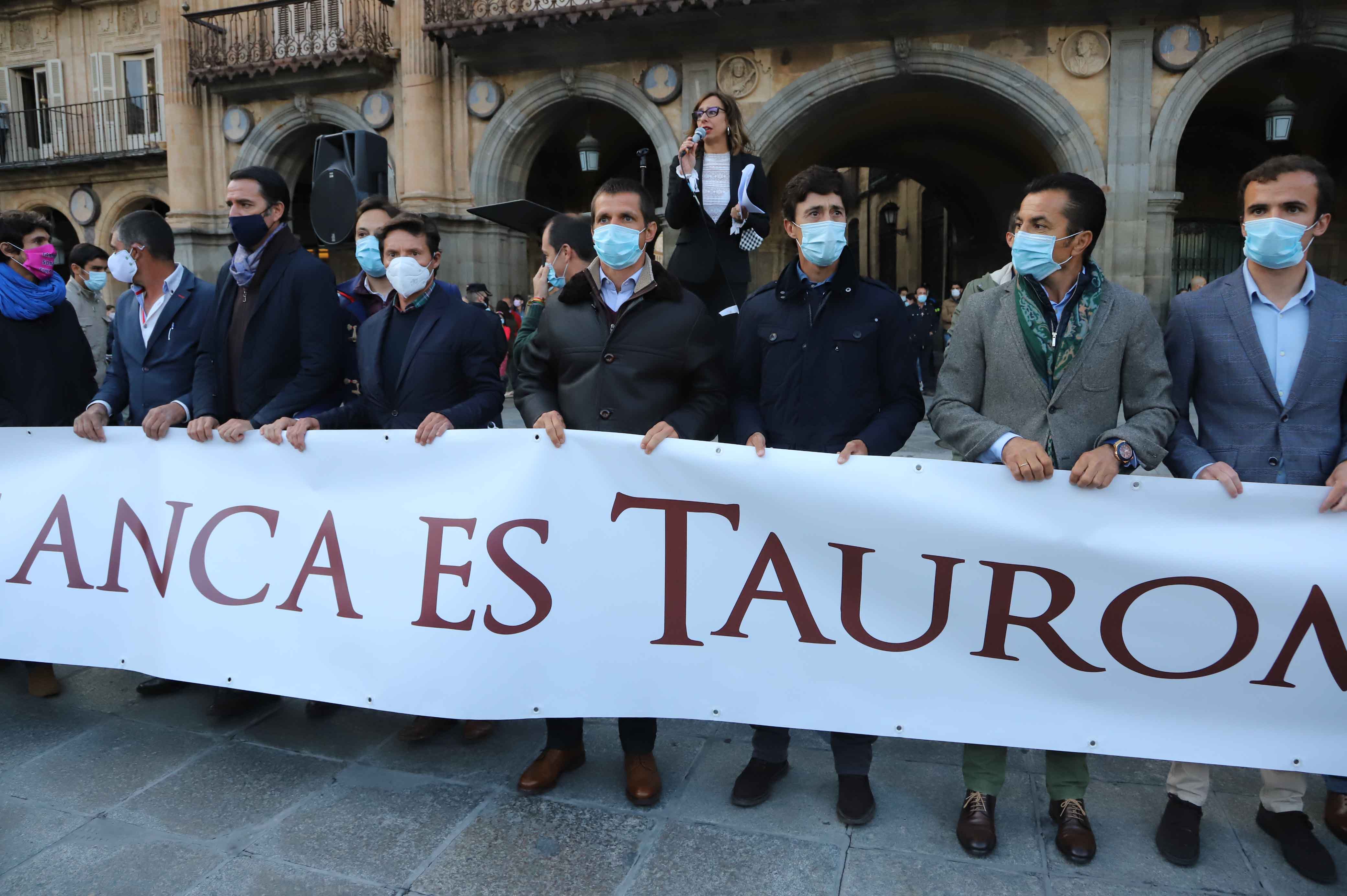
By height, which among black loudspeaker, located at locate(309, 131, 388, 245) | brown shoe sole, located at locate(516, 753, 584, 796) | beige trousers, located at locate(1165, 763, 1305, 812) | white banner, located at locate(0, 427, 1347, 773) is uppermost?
black loudspeaker, located at locate(309, 131, 388, 245)

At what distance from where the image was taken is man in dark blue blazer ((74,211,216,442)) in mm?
3965

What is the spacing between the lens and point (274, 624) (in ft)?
10.5

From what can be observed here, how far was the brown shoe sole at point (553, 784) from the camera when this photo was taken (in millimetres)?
3049

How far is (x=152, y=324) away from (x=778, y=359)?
107 inches

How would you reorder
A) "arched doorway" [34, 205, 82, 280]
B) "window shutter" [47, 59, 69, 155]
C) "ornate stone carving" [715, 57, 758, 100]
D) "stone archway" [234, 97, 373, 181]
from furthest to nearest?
"arched doorway" [34, 205, 82, 280] → "window shutter" [47, 59, 69, 155] → "stone archway" [234, 97, 373, 181] → "ornate stone carving" [715, 57, 758, 100]

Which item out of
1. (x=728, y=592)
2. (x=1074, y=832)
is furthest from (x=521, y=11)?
(x=1074, y=832)

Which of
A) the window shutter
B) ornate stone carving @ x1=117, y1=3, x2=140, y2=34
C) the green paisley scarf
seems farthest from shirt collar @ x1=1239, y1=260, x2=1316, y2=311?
the window shutter

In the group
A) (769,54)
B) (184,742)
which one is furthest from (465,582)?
(769,54)

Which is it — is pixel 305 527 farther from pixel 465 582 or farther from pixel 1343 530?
pixel 1343 530

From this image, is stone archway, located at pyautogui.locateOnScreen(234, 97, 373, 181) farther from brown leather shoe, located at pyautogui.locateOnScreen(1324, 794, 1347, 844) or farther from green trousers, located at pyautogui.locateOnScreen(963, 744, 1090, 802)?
brown leather shoe, located at pyautogui.locateOnScreen(1324, 794, 1347, 844)

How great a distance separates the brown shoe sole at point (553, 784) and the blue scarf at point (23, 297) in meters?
3.07

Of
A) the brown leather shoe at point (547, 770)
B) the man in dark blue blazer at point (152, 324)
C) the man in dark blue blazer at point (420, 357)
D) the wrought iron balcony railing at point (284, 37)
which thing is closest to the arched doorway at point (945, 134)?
the wrought iron balcony railing at point (284, 37)

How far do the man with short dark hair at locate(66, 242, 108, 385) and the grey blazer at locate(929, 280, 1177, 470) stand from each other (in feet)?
20.9

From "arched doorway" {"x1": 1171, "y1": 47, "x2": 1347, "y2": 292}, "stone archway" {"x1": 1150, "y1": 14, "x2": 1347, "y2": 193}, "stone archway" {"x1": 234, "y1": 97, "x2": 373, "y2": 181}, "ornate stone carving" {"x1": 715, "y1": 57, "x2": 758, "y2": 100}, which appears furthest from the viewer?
"stone archway" {"x1": 234, "y1": 97, "x2": 373, "y2": 181}
